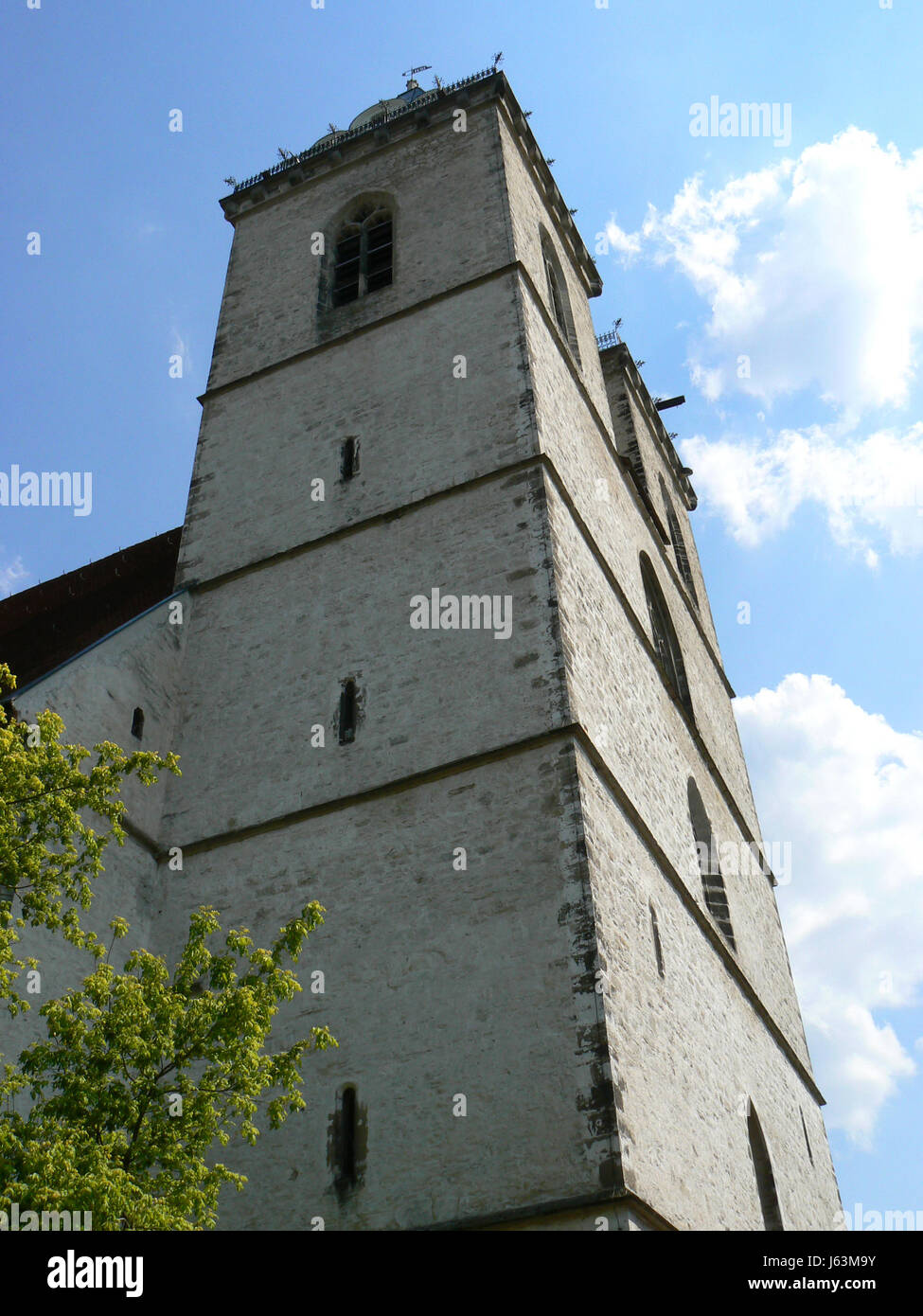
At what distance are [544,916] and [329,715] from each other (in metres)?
3.13

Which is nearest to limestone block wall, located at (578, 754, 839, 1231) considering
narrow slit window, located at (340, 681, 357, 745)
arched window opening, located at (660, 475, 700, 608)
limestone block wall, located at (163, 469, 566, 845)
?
limestone block wall, located at (163, 469, 566, 845)

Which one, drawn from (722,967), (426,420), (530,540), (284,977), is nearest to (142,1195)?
(284,977)

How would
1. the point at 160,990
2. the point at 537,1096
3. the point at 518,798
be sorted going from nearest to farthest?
the point at 160,990 < the point at 537,1096 < the point at 518,798

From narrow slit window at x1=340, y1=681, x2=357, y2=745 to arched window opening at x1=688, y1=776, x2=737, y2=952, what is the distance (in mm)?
4299

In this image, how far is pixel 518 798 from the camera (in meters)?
9.51

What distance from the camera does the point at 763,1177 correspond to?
11352mm

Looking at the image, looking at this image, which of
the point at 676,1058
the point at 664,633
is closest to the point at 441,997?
the point at 676,1058

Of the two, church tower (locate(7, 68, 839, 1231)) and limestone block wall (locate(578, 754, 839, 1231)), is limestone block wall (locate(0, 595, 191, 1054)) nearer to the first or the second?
church tower (locate(7, 68, 839, 1231))

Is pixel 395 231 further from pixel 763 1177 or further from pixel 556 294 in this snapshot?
pixel 763 1177

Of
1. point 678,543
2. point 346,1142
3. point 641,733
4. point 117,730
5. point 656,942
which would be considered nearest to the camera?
point 346,1142

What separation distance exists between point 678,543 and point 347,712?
11.3m

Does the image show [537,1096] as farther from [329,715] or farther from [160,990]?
[329,715]

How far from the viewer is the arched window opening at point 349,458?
13.2 meters
